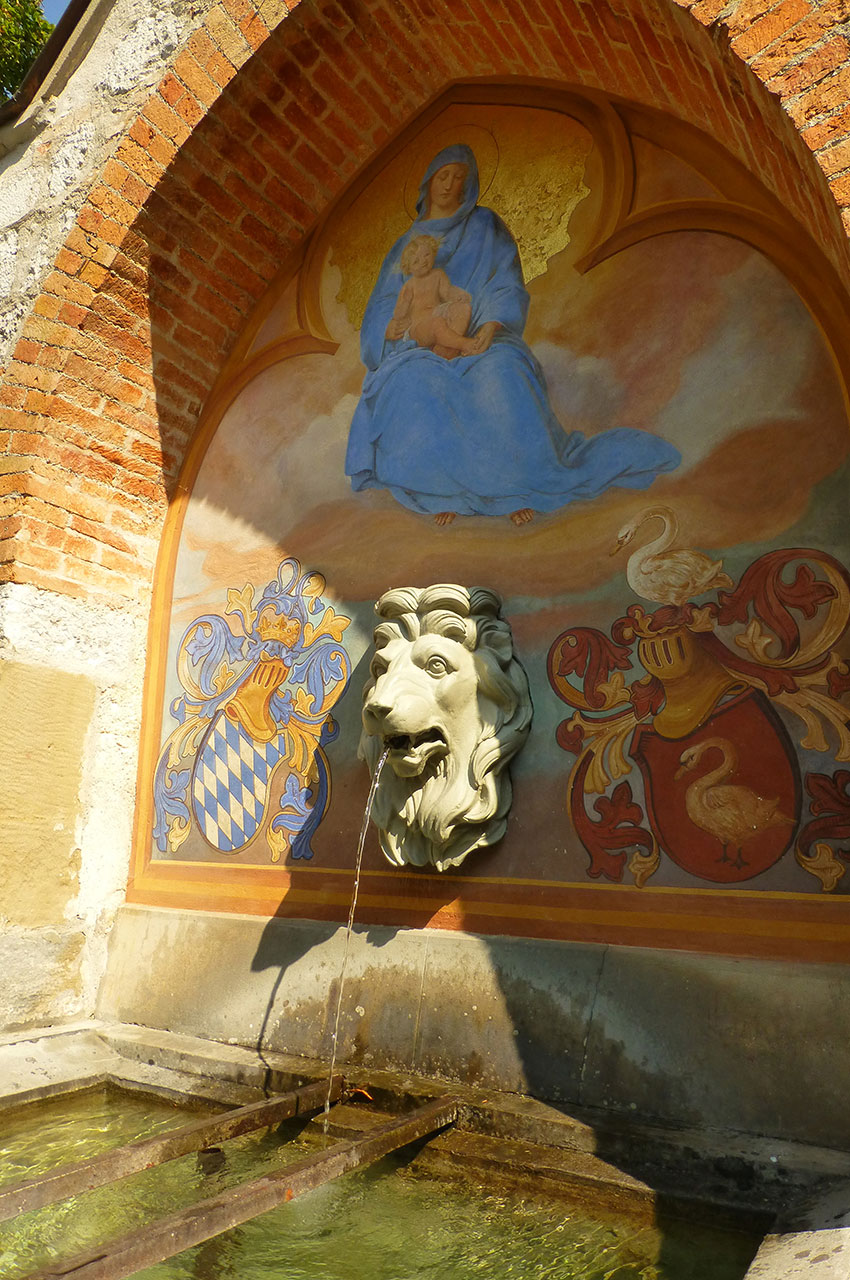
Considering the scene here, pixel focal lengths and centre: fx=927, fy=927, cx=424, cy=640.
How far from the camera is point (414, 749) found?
2.74m

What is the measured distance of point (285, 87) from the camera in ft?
11.8

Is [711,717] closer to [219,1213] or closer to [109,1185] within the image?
[219,1213]

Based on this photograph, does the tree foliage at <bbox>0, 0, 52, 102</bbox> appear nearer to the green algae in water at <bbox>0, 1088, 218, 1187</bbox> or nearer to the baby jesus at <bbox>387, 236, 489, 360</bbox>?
the baby jesus at <bbox>387, 236, 489, 360</bbox>

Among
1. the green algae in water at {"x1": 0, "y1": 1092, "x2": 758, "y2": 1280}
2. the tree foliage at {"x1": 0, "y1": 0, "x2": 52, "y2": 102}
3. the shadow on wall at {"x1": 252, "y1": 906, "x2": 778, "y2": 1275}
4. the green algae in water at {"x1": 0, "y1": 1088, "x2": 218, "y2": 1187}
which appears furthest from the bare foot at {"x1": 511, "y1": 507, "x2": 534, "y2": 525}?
the tree foliage at {"x1": 0, "y1": 0, "x2": 52, "y2": 102}

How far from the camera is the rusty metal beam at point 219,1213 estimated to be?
141 cm

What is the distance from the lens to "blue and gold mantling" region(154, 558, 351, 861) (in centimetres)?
330

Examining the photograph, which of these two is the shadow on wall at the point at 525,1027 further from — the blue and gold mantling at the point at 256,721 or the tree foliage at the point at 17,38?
the tree foliage at the point at 17,38

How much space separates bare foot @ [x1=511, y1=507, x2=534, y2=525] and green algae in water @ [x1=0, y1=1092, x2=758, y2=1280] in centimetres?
189

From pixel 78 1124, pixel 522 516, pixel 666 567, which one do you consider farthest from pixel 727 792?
pixel 78 1124

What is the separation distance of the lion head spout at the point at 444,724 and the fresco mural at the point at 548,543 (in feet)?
0.28

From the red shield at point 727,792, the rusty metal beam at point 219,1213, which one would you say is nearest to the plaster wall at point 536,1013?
the red shield at point 727,792

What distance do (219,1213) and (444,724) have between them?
1442 mm

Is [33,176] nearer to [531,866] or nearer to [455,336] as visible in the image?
[455,336]

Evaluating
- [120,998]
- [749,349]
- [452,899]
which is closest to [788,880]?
[452,899]
